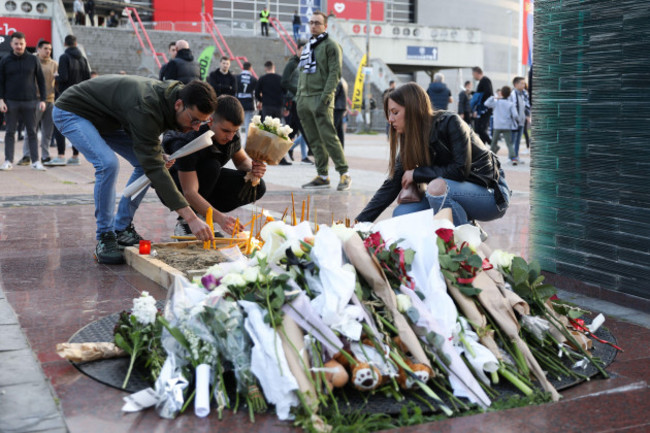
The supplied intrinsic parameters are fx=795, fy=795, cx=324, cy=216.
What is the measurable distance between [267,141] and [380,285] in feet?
8.27

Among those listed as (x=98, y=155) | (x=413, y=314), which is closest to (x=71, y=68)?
(x=98, y=155)

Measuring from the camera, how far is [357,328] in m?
2.84

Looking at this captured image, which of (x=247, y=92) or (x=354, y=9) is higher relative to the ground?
(x=354, y=9)

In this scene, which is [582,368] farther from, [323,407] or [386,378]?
[323,407]

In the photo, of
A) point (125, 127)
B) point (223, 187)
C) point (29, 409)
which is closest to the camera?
point (29, 409)

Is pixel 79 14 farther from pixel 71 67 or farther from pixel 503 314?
pixel 503 314

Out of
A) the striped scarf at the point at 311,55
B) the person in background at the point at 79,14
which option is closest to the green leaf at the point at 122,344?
the striped scarf at the point at 311,55

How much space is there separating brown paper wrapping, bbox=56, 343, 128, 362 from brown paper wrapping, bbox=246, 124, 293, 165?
93.7 inches

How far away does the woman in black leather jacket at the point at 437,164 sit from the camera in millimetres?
4520

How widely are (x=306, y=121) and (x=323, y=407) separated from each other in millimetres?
6900

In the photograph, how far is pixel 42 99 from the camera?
459 inches

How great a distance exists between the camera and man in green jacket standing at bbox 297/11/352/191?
29.8 ft

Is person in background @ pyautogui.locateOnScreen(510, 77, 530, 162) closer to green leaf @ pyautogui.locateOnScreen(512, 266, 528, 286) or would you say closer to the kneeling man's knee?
the kneeling man's knee

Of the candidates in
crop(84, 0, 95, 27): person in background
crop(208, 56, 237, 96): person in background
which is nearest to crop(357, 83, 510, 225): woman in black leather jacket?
crop(208, 56, 237, 96): person in background
